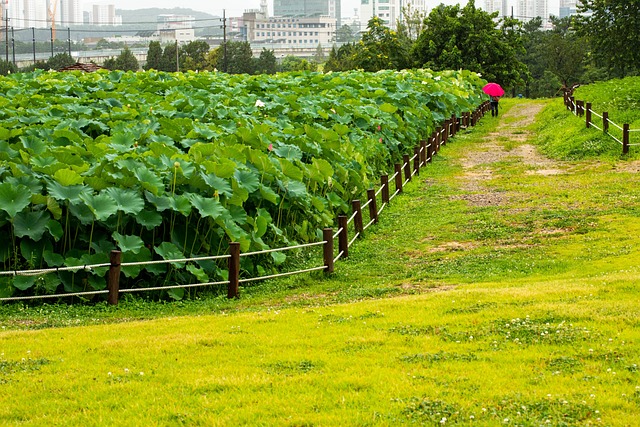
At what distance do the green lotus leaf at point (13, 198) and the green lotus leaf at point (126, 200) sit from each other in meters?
1.06

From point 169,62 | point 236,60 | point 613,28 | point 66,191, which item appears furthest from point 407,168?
point 169,62

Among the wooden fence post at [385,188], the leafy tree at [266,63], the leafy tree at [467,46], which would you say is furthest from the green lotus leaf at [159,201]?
the leafy tree at [266,63]

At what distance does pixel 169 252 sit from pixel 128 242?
0.61 m

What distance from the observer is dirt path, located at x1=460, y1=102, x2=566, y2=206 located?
2089cm

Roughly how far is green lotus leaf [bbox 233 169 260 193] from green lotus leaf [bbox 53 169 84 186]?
8.17ft

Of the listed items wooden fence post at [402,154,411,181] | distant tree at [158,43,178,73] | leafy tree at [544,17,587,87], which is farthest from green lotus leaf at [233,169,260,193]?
distant tree at [158,43,178,73]

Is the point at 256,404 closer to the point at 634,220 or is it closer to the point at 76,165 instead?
the point at 76,165

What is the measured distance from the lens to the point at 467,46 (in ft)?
186

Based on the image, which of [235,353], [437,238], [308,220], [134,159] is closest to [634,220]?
[437,238]

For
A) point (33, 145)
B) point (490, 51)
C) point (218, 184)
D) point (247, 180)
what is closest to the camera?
point (218, 184)

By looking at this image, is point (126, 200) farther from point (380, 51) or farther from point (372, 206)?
point (380, 51)

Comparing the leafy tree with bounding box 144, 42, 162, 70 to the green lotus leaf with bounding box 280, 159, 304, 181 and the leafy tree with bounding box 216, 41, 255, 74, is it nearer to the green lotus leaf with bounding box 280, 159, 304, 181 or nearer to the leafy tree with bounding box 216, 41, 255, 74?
the leafy tree with bounding box 216, 41, 255, 74

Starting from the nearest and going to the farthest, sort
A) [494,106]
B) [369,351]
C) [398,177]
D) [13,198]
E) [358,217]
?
[369,351] → [13,198] → [358,217] → [398,177] → [494,106]

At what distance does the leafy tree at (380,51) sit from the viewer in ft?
206
